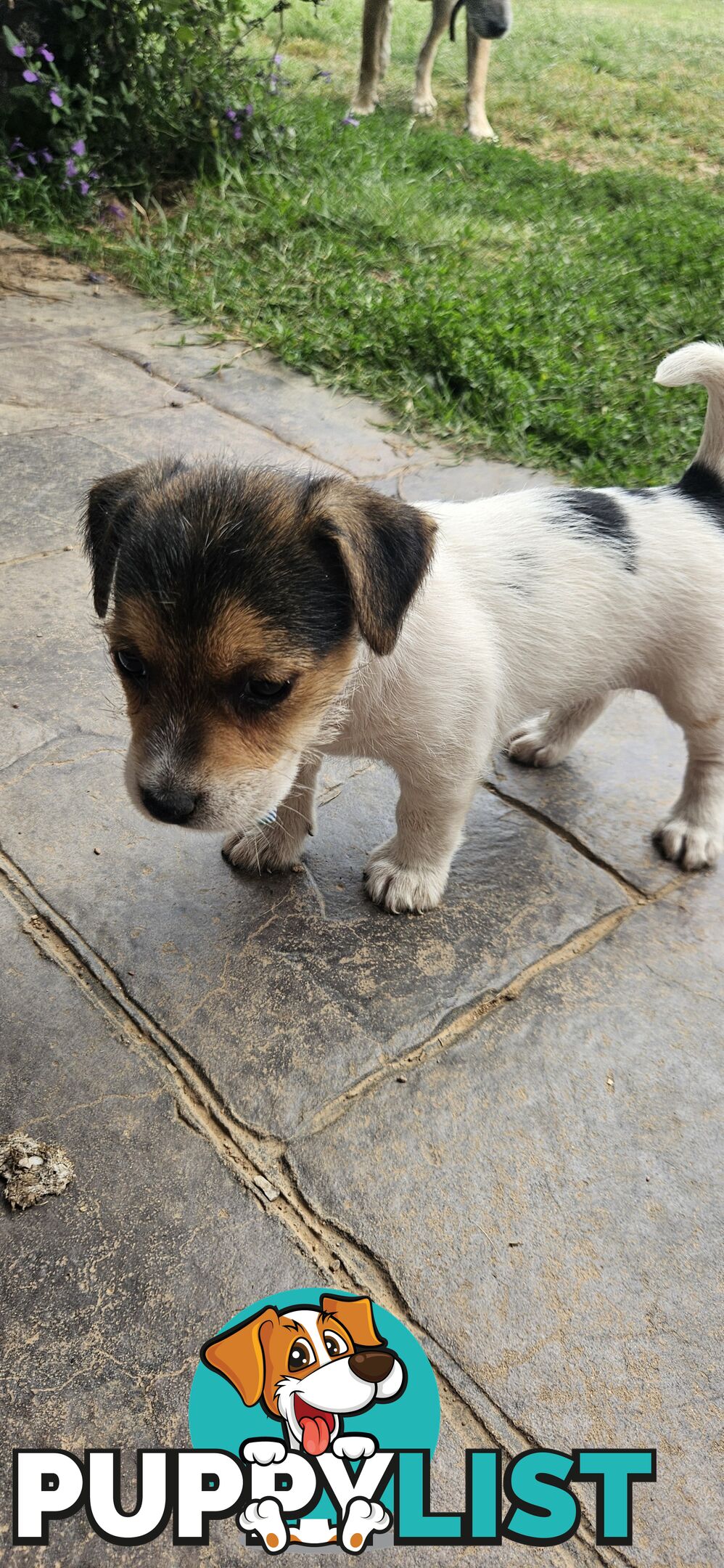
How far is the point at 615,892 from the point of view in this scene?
3.43m

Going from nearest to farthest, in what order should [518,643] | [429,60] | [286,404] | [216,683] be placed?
[216,683]
[518,643]
[286,404]
[429,60]

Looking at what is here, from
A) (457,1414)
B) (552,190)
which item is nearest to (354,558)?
(457,1414)

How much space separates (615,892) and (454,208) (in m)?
7.25

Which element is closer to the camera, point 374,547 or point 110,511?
point 374,547

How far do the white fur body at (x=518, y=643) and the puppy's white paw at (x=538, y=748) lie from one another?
47 centimetres

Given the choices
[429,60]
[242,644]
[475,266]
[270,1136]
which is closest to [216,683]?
[242,644]

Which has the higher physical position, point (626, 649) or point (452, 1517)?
point (626, 649)

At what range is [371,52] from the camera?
10.8 metres

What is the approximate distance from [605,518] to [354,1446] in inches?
95.7

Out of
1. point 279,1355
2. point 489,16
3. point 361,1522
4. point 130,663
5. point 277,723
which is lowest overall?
point 361,1522

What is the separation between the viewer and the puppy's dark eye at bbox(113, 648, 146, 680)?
2.35 metres

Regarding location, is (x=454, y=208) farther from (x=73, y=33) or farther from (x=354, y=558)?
(x=354, y=558)

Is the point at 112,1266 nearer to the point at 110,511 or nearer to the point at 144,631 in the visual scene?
the point at 144,631

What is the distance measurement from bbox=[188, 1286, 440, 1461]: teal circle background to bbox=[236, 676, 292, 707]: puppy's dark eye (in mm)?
1251
